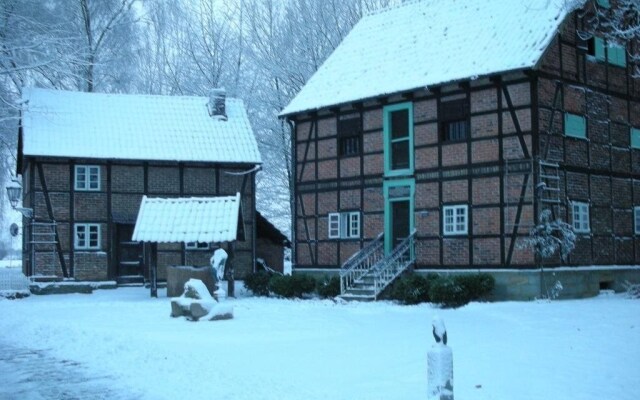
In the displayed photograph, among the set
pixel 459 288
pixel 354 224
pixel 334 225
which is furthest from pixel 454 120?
pixel 334 225

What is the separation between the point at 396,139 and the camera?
83.7 feet

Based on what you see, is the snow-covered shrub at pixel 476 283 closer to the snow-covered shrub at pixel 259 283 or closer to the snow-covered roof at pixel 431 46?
the snow-covered roof at pixel 431 46

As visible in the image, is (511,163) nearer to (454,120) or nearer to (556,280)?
(454,120)

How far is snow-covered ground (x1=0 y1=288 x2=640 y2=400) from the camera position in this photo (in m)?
9.85

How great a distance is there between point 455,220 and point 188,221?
8572 mm

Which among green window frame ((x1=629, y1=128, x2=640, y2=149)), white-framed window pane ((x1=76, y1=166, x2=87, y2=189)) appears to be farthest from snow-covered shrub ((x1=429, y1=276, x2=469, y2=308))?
white-framed window pane ((x1=76, y1=166, x2=87, y2=189))

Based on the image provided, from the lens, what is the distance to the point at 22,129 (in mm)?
31406

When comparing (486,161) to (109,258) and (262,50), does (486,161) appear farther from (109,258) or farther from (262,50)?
(262,50)

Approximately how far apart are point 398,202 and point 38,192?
1389cm

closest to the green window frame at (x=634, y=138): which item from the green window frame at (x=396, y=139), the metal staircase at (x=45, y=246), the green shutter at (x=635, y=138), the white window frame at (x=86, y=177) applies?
the green shutter at (x=635, y=138)

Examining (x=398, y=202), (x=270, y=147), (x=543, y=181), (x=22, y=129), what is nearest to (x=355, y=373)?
(x=543, y=181)

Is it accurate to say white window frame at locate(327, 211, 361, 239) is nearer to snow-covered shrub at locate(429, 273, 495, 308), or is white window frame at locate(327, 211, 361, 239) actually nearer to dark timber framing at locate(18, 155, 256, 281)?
snow-covered shrub at locate(429, 273, 495, 308)

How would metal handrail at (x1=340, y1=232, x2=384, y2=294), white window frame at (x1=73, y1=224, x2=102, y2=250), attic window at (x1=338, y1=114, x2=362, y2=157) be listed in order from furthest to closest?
white window frame at (x1=73, y1=224, x2=102, y2=250)
attic window at (x1=338, y1=114, x2=362, y2=157)
metal handrail at (x1=340, y1=232, x2=384, y2=294)

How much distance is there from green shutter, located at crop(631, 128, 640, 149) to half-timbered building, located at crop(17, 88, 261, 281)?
14.6 m
